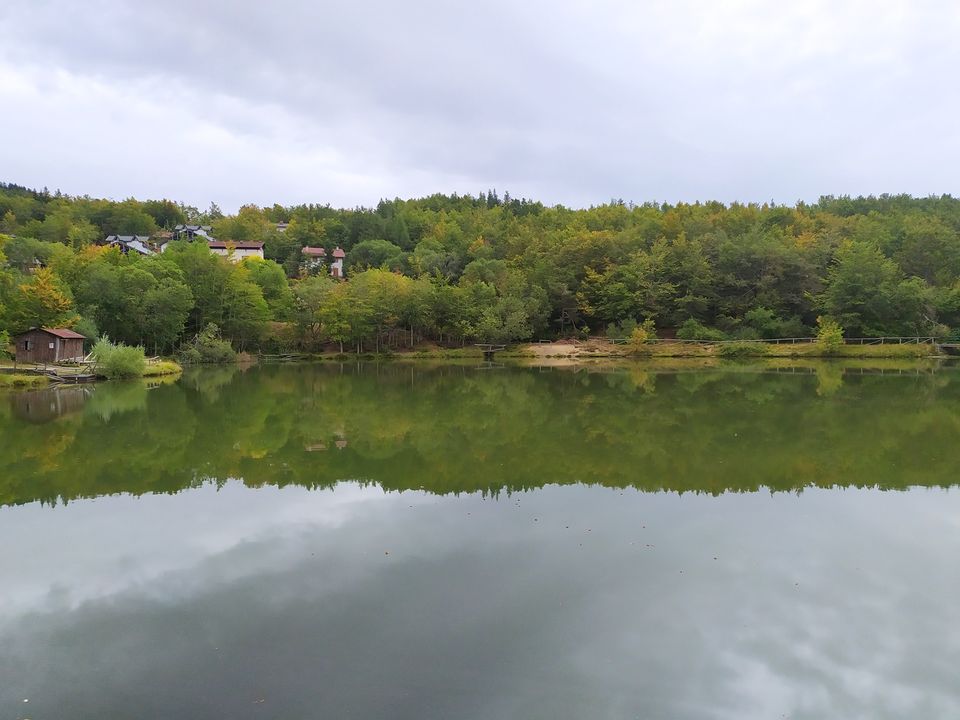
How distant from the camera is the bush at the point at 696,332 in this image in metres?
49.9

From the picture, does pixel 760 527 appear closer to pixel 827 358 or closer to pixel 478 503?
pixel 478 503

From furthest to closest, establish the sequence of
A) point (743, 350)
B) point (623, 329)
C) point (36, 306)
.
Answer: point (623, 329)
point (743, 350)
point (36, 306)

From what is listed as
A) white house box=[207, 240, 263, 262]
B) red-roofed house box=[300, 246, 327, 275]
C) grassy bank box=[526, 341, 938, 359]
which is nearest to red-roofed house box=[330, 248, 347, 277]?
red-roofed house box=[300, 246, 327, 275]

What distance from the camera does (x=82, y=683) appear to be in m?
5.41

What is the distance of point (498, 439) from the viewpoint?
53.2 ft

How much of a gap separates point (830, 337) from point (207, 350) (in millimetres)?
44519

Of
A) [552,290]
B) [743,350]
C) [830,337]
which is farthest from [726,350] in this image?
[552,290]

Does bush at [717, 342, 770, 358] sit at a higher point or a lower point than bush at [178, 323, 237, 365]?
higher

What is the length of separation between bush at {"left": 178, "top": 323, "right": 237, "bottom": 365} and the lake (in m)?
30.2

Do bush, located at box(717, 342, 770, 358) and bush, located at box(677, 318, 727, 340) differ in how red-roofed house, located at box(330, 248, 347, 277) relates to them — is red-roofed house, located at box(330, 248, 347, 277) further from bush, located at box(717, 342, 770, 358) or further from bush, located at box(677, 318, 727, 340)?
bush, located at box(717, 342, 770, 358)

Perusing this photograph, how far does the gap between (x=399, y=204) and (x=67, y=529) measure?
4283 inches

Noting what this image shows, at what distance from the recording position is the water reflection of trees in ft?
40.2

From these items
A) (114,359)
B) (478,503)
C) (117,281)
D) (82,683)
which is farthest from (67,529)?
(117,281)

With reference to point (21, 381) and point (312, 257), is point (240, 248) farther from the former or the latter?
point (21, 381)
